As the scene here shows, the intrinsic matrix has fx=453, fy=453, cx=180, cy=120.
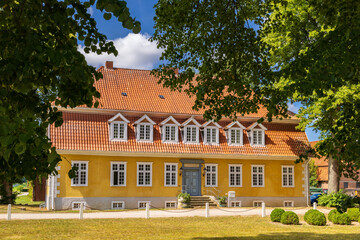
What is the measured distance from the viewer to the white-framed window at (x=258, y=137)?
32.1 m

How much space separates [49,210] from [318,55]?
22.8m

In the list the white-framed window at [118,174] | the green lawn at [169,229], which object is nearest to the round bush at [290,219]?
the green lawn at [169,229]

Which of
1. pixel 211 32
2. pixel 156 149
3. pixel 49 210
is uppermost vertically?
pixel 211 32

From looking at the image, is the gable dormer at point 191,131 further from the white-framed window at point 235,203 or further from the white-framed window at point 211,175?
the white-framed window at point 235,203

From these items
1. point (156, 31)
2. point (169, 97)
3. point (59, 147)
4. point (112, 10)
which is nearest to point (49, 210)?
point (59, 147)

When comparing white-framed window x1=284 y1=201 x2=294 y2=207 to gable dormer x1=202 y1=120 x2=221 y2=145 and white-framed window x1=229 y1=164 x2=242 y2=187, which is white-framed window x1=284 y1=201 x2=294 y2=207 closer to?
white-framed window x1=229 y1=164 x2=242 y2=187

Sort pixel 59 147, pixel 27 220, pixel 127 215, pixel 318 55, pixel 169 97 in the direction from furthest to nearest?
pixel 169 97 → pixel 59 147 → pixel 127 215 → pixel 27 220 → pixel 318 55

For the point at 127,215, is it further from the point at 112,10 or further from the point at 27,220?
the point at 112,10

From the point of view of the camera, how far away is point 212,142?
31141mm

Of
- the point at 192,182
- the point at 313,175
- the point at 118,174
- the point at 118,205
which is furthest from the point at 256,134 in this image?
the point at 313,175

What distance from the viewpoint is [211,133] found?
31.2m

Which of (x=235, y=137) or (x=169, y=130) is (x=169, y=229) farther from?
(x=235, y=137)

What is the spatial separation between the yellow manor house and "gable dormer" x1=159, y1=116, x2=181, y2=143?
2.7 inches

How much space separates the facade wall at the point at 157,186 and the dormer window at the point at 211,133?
1349mm
